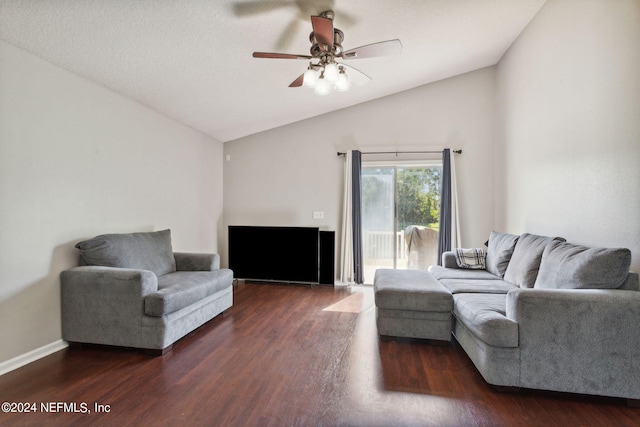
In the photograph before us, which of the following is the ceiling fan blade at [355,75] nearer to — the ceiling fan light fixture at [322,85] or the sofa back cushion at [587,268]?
the ceiling fan light fixture at [322,85]

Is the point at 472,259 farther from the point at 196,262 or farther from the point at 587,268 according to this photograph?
the point at 196,262

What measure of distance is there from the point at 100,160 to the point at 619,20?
14.5ft

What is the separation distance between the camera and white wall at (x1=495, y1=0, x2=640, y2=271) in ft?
7.14

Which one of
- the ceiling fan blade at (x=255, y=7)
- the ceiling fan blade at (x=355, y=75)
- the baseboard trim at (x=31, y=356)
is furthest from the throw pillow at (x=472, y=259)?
the baseboard trim at (x=31, y=356)

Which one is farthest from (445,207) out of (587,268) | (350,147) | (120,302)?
(120,302)

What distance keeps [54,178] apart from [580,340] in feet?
12.8

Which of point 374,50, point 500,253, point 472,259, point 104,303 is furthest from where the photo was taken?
point 472,259

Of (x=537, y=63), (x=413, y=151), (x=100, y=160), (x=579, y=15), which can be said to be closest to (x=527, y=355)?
(x=579, y=15)

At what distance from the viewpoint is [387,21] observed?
285cm

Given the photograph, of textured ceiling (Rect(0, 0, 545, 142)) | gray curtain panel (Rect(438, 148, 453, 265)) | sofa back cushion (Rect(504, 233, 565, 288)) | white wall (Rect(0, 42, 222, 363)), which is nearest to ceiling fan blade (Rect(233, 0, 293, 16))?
textured ceiling (Rect(0, 0, 545, 142))

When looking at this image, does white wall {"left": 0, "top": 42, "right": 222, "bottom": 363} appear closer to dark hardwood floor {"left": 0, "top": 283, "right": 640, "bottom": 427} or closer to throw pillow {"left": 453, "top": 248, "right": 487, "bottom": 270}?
dark hardwood floor {"left": 0, "top": 283, "right": 640, "bottom": 427}

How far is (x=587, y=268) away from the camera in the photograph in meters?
2.02

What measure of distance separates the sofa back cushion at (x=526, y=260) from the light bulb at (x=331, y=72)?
227cm

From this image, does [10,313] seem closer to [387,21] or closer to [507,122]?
[387,21]
